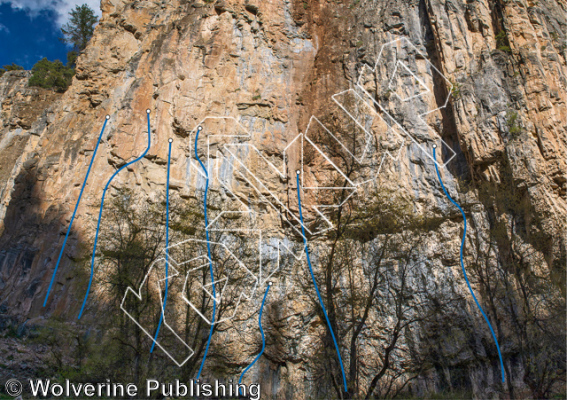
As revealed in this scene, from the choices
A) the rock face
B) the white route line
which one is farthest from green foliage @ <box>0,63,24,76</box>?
the white route line

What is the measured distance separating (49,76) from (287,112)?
1780cm

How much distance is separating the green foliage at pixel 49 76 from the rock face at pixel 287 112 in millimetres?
5861

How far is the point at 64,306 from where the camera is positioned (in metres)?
12.5

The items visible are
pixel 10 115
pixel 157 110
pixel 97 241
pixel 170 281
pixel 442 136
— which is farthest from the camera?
pixel 10 115

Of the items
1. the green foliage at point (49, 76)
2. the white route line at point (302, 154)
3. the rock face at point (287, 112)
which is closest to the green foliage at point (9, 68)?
the green foliage at point (49, 76)

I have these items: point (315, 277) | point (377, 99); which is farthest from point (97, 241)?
point (377, 99)

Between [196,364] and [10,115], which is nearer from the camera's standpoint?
[196,364]

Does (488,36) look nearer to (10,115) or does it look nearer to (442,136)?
(442,136)

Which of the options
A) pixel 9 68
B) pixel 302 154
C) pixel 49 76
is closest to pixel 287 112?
pixel 302 154

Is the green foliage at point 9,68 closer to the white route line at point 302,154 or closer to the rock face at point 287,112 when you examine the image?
the rock face at point 287,112

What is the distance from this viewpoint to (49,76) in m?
24.4

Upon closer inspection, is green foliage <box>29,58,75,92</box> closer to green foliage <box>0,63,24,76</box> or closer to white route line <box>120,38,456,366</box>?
green foliage <box>0,63,24,76</box>

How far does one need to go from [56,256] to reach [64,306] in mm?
1994

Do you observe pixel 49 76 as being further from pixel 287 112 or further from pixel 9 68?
pixel 287 112
